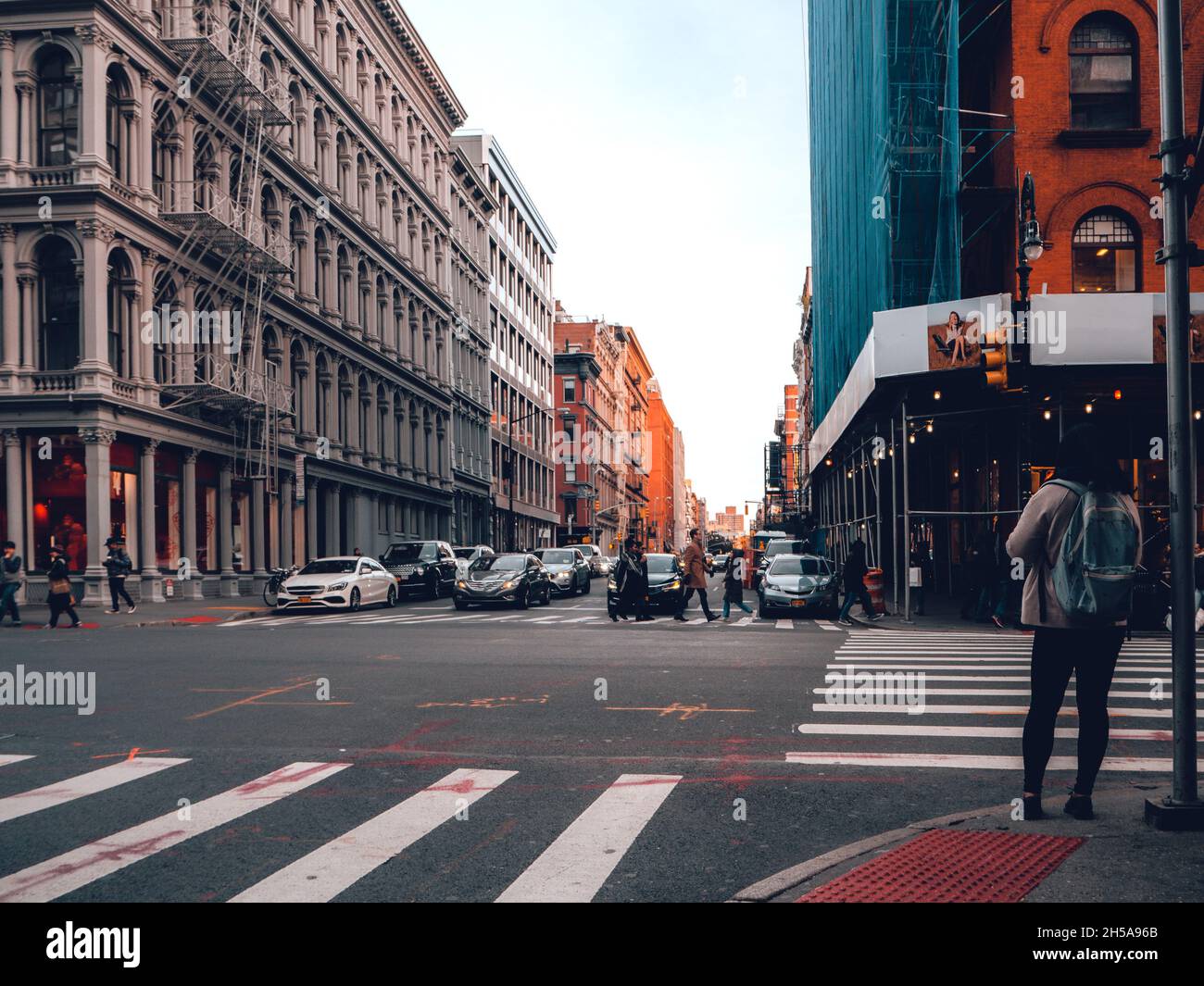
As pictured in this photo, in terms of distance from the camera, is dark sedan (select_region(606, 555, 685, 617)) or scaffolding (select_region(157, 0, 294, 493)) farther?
scaffolding (select_region(157, 0, 294, 493))

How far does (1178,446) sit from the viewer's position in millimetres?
5980

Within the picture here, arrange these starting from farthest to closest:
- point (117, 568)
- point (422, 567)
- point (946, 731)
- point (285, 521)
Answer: point (285, 521) < point (422, 567) < point (117, 568) < point (946, 731)

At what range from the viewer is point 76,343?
2994 centimetres

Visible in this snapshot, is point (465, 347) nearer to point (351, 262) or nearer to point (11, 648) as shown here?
point (351, 262)

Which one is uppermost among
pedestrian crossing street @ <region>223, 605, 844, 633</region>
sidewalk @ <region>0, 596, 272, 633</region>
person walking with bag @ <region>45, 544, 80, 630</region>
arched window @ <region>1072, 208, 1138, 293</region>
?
arched window @ <region>1072, 208, 1138, 293</region>

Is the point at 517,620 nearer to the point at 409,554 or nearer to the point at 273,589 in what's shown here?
the point at 273,589

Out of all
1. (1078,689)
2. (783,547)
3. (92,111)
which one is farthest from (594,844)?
(783,547)

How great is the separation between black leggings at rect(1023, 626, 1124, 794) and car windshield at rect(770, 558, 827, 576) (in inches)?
825

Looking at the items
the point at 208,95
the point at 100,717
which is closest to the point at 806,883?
the point at 100,717

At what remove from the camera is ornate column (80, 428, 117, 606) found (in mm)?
29047

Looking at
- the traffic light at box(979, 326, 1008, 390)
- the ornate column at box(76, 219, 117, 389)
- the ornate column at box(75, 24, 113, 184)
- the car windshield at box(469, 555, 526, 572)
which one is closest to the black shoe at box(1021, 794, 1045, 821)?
the traffic light at box(979, 326, 1008, 390)

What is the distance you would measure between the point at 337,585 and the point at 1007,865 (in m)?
26.0

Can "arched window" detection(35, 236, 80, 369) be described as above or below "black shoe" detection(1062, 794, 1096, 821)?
above

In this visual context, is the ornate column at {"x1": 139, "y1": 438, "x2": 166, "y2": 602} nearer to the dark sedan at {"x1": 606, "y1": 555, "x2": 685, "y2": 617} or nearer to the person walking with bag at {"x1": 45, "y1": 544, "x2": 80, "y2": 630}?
the person walking with bag at {"x1": 45, "y1": 544, "x2": 80, "y2": 630}
